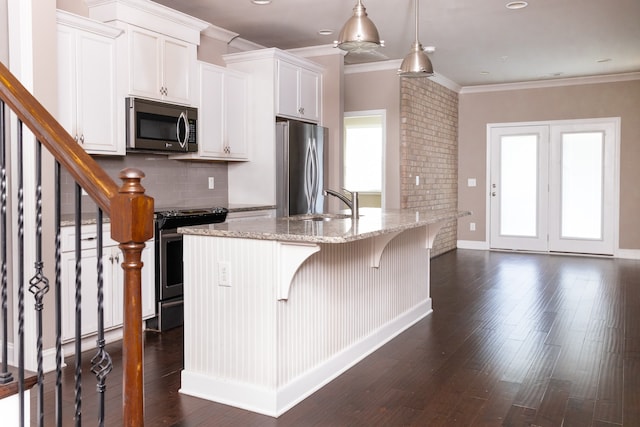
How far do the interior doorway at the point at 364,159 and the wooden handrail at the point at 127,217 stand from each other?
7.69m

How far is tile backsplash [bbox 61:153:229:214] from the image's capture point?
4.55 m

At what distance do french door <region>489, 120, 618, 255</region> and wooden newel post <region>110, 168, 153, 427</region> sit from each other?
25.9 ft

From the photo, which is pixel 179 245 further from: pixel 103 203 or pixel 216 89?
pixel 103 203

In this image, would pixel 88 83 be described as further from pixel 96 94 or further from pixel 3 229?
pixel 3 229

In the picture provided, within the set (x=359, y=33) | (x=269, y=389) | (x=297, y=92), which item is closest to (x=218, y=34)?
(x=297, y=92)

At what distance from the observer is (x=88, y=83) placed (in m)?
3.86

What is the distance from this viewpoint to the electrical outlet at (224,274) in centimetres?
283

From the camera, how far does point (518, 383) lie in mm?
3113

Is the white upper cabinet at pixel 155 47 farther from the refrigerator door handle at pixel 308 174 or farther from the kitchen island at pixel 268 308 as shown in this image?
the kitchen island at pixel 268 308

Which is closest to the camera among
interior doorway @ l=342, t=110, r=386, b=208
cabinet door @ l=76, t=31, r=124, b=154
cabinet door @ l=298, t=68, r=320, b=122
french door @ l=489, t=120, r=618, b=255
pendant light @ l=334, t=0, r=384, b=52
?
pendant light @ l=334, t=0, r=384, b=52

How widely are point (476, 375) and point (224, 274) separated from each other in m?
1.57

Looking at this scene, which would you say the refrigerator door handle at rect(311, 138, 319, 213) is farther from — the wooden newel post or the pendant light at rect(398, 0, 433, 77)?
the wooden newel post

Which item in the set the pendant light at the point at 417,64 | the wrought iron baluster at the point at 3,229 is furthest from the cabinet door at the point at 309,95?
the wrought iron baluster at the point at 3,229

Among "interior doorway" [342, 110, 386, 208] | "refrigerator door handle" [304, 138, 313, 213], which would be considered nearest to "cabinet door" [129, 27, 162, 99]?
"refrigerator door handle" [304, 138, 313, 213]
